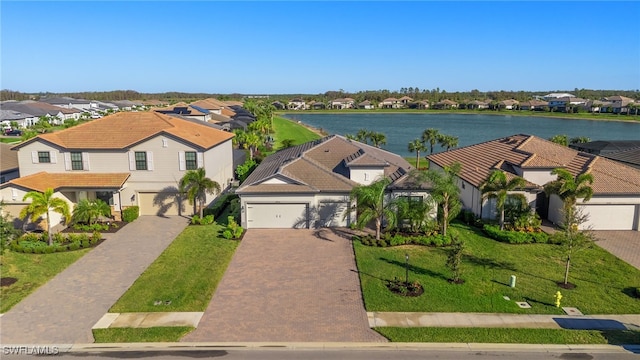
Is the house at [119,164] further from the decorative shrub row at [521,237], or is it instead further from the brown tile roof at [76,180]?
the decorative shrub row at [521,237]

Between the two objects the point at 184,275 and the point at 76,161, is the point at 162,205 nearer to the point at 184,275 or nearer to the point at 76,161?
the point at 76,161

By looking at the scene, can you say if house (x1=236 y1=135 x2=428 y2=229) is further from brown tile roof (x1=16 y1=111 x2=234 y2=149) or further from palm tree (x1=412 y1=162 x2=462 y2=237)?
brown tile roof (x1=16 y1=111 x2=234 y2=149)

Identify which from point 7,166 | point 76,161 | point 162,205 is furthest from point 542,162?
point 7,166

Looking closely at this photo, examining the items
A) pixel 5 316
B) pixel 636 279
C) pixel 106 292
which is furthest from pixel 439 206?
pixel 5 316

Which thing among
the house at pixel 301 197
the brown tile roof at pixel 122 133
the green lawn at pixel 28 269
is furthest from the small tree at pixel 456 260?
the green lawn at pixel 28 269

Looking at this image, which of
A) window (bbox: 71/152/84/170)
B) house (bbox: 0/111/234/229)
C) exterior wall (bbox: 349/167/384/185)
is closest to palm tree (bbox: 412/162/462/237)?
exterior wall (bbox: 349/167/384/185)

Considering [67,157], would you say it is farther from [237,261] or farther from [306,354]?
[306,354]
